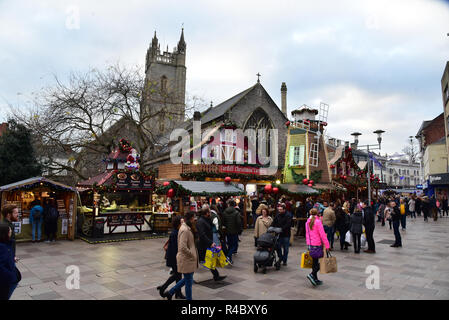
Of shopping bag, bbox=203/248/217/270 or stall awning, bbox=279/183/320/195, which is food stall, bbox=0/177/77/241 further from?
stall awning, bbox=279/183/320/195

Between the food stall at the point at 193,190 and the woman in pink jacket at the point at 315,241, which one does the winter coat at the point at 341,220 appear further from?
the woman in pink jacket at the point at 315,241

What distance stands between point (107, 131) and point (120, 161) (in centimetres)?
330

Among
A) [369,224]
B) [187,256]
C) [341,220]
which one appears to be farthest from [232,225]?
[369,224]

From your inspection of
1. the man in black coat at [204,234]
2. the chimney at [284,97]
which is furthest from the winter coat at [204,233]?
the chimney at [284,97]

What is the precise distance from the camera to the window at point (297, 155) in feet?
78.1

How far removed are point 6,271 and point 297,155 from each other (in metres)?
22.7

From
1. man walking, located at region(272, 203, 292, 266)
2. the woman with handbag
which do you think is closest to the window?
man walking, located at region(272, 203, 292, 266)

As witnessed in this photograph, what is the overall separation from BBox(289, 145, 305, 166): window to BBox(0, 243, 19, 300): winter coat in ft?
73.0

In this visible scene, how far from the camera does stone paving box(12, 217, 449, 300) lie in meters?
5.86

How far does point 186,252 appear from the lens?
16.0 feet

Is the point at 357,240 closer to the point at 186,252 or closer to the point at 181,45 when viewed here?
the point at 186,252

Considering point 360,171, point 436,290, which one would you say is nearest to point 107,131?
point 436,290
